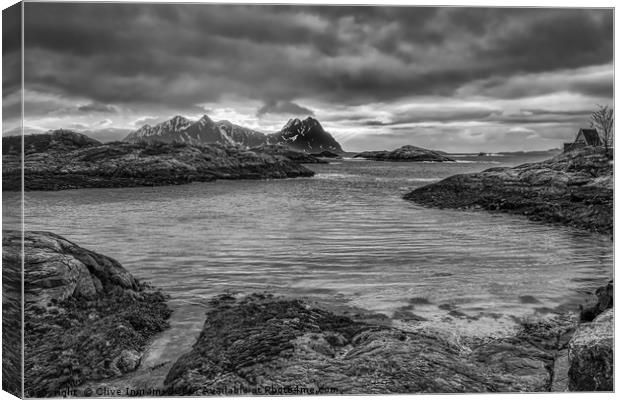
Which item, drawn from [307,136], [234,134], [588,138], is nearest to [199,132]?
[234,134]

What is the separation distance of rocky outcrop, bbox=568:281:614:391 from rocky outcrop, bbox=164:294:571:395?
0.25 m

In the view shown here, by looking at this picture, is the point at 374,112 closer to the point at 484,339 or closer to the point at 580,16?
the point at 580,16

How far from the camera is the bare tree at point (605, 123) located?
18.0 feet

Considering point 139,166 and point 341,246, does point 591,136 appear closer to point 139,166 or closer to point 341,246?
point 341,246

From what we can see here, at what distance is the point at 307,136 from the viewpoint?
5.86m

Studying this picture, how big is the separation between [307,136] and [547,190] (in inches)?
141

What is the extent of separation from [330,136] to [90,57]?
2898mm

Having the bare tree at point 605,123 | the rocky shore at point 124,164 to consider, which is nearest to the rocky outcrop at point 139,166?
the rocky shore at point 124,164

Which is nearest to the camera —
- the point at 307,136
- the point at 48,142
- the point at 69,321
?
the point at 69,321

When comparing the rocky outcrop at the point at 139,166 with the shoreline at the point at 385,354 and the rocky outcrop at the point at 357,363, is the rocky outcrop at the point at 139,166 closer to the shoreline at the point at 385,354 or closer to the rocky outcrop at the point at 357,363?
the shoreline at the point at 385,354

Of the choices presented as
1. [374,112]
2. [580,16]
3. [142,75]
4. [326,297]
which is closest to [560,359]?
[326,297]

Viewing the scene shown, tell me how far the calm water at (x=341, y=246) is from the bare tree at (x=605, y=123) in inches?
41.7

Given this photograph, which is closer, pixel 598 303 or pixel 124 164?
pixel 598 303

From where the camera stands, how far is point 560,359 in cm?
455
